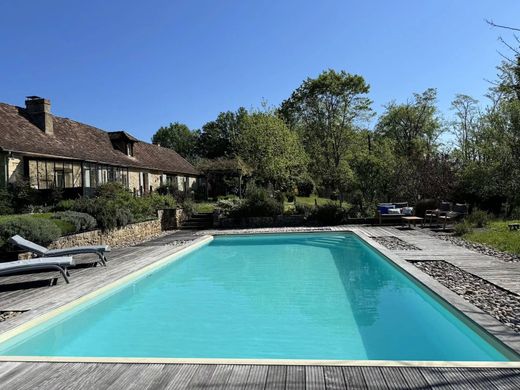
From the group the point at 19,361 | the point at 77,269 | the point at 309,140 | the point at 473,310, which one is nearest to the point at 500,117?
the point at 309,140

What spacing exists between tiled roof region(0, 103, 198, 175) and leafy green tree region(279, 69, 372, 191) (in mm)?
11266

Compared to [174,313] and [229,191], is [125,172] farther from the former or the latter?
[174,313]

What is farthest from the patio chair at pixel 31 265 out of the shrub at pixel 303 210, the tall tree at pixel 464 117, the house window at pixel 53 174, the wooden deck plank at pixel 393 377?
the tall tree at pixel 464 117

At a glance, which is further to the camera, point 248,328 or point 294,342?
point 248,328

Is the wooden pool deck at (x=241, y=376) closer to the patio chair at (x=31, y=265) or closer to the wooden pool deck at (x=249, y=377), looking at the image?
the wooden pool deck at (x=249, y=377)

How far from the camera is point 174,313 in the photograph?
686 cm

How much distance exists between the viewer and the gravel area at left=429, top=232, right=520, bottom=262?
29.9 ft

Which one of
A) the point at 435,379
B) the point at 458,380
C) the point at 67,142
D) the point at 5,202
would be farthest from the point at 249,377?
the point at 67,142

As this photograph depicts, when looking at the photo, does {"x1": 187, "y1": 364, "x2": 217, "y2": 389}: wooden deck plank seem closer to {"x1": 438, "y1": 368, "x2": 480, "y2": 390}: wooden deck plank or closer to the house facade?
{"x1": 438, "y1": 368, "x2": 480, "y2": 390}: wooden deck plank

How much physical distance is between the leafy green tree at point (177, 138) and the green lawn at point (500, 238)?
5777 centimetres

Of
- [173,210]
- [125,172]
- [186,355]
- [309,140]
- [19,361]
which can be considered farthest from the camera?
[309,140]

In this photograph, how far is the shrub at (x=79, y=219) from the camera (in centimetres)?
1310

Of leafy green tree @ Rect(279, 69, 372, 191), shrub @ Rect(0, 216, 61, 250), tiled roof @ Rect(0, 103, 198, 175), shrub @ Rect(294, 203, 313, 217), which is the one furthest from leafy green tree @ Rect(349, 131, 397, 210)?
tiled roof @ Rect(0, 103, 198, 175)

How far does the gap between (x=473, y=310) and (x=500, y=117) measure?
19.9m
